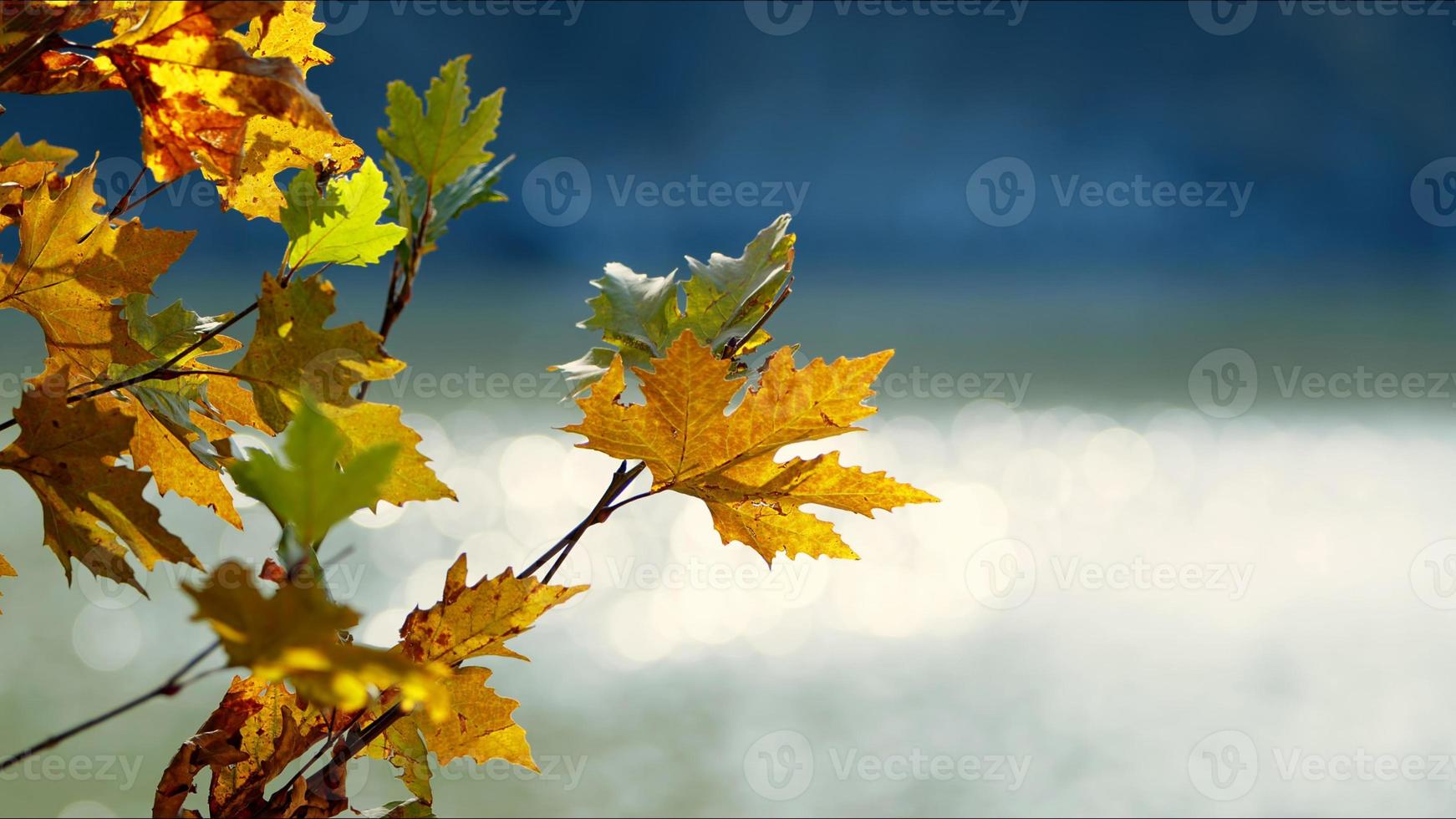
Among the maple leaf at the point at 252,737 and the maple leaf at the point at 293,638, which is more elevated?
the maple leaf at the point at 252,737

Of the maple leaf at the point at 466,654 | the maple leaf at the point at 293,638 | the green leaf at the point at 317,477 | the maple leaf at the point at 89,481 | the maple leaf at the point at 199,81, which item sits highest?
the maple leaf at the point at 199,81

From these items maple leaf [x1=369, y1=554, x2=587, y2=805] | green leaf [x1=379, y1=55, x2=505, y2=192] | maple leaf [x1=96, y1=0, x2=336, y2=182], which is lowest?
maple leaf [x1=369, y1=554, x2=587, y2=805]

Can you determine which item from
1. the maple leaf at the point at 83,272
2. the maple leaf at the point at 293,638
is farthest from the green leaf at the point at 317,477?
the maple leaf at the point at 83,272

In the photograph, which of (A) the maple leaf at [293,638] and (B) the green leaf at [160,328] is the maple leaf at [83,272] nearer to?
(B) the green leaf at [160,328]

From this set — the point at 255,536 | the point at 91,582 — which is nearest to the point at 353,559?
the point at 255,536

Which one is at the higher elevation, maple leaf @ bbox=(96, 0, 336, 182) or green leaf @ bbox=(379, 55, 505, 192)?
maple leaf @ bbox=(96, 0, 336, 182)

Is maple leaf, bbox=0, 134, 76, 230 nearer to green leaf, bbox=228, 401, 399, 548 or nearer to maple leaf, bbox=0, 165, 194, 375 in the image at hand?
maple leaf, bbox=0, 165, 194, 375

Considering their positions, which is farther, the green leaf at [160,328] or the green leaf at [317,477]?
the green leaf at [160,328]

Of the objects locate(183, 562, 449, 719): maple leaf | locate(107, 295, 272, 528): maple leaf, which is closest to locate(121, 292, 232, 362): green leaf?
locate(107, 295, 272, 528): maple leaf
